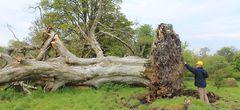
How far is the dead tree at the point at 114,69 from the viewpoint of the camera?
15.4 m

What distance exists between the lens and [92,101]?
14.4 meters

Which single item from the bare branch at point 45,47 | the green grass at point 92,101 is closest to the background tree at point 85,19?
the bare branch at point 45,47

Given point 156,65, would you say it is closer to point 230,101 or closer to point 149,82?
point 149,82

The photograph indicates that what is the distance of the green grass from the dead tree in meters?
0.44

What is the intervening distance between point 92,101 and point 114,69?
2674 mm

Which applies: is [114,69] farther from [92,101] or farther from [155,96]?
[92,101]

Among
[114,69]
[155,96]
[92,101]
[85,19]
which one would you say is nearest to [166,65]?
[155,96]

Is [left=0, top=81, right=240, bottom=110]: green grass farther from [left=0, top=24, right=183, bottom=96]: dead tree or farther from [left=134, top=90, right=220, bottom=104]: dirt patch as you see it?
[left=0, top=24, right=183, bottom=96]: dead tree

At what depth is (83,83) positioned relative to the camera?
16625 mm

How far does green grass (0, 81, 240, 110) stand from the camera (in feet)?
43.8

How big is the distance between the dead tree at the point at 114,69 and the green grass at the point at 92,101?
44 centimetres

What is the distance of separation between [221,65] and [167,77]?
1405 centimetres

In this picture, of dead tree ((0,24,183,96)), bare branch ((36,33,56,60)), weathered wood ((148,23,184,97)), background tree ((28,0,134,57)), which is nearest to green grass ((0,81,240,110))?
dead tree ((0,24,183,96))

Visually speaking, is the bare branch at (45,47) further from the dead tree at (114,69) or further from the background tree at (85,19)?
the background tree at (85,19)
